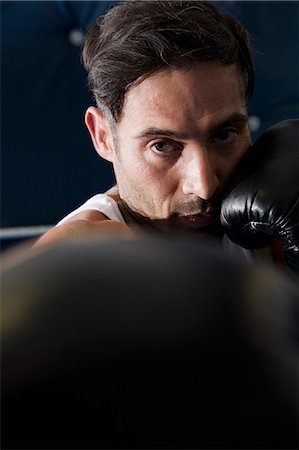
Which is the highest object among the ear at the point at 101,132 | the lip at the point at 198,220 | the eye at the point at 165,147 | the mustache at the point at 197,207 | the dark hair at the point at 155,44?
the dark hair at the point at 155,44

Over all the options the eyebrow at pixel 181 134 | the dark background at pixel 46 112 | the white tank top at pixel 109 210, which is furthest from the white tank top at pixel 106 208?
the dark background at pixel 46 112

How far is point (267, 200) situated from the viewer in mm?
834

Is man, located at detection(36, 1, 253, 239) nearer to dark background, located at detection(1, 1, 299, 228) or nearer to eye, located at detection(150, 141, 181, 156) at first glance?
eye, located at detection(150, 141, 181, 156)

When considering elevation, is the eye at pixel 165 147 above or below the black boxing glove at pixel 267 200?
above

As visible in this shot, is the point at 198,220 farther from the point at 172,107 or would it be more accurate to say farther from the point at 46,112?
the point at 46,112

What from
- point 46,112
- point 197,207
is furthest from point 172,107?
point 46,112

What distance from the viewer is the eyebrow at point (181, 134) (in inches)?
34.7

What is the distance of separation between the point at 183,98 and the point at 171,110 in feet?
0.07

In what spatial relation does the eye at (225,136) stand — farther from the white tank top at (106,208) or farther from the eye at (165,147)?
the white tank top at (106,208)

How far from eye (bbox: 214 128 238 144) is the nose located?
31 mm

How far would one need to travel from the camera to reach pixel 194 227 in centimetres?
94

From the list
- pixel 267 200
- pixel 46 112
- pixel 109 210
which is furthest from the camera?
pixel 46 112

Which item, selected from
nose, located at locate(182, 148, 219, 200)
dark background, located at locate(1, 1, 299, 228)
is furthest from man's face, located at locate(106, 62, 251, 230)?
dark background, located at locate(1, 1, 299, 228)

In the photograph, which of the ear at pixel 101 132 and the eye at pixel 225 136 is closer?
the eye at pixel 225 136
